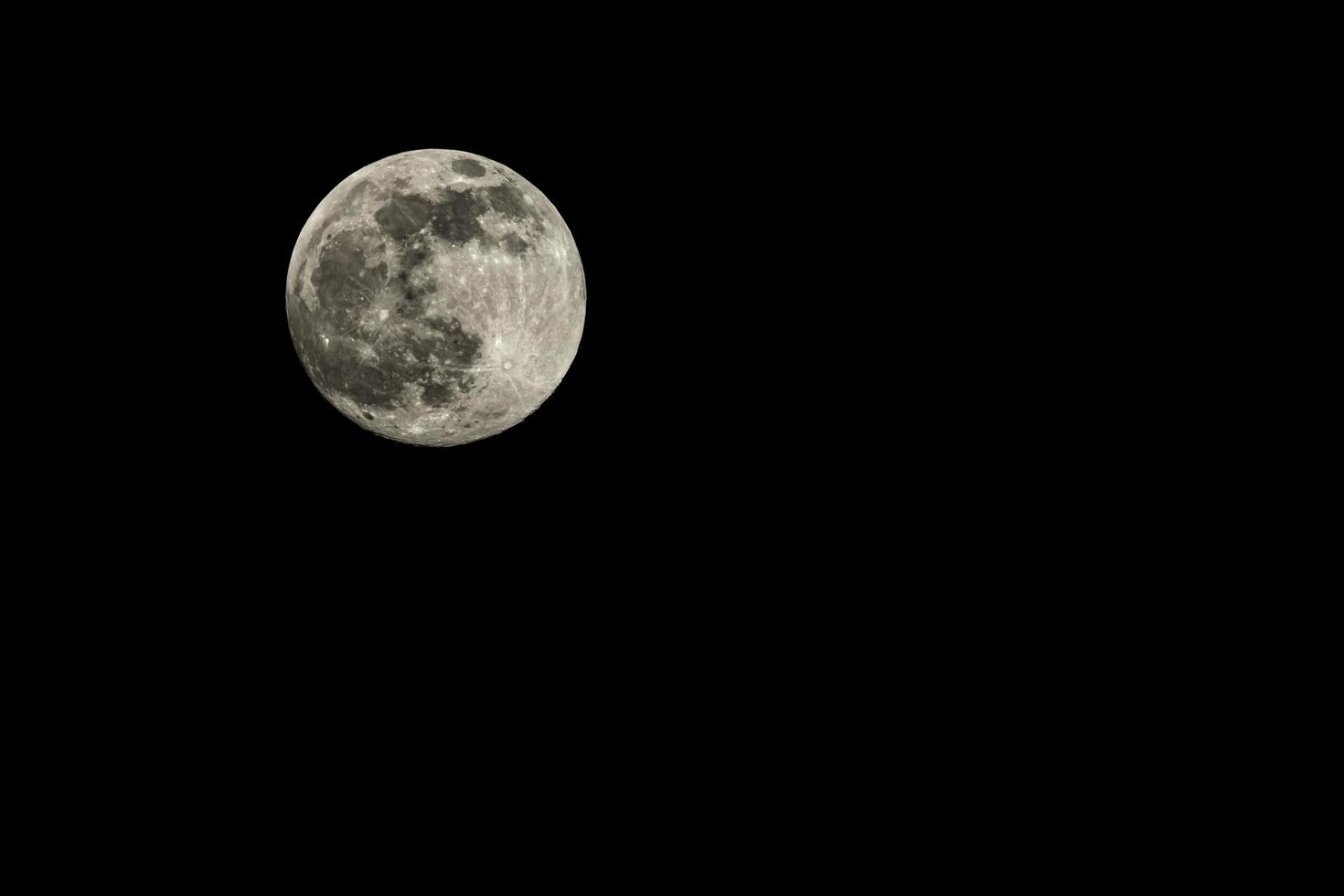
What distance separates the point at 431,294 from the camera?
403 cm

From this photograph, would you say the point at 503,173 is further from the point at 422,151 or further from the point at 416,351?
the point at 416,351

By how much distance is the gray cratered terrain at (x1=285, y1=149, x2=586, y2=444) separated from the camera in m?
4.05

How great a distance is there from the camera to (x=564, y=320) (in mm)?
4508

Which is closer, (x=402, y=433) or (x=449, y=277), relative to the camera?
(x=449, y=277)

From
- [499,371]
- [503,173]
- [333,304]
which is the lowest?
[499,371]

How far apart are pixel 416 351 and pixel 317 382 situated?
2.62ft

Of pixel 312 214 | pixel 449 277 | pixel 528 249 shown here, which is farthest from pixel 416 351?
pixel 312 214

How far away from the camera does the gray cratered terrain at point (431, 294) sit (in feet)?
13.3

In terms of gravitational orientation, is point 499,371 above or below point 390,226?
below

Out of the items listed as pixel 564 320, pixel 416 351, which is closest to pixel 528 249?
pixel 564 320

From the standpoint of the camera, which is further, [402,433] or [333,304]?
[402,433]

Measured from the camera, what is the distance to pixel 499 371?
428 cm

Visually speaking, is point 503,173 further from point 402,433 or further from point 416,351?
point 402,433

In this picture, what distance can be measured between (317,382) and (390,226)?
101cm
